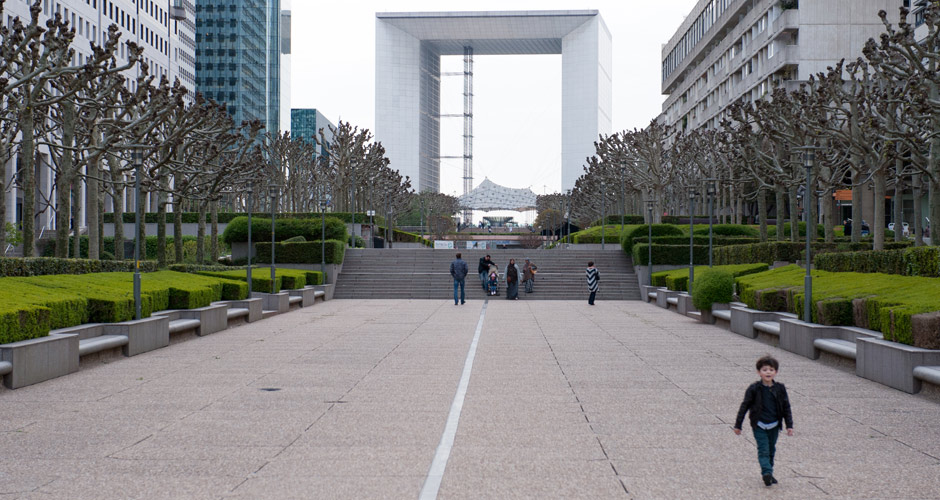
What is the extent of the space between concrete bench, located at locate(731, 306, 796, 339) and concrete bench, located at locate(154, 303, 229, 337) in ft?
40.6

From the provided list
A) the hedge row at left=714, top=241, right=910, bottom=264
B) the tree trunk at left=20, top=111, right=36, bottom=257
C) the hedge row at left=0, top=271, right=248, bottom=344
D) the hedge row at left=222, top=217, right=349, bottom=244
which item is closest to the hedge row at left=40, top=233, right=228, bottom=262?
the hedge row at left=222, top=217, right=349, bottom=244

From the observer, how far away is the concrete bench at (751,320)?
20906 millimetres

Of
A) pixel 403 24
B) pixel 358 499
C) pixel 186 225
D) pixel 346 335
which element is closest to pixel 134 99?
pixel 346 335

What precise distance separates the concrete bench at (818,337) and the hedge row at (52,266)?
1674cm

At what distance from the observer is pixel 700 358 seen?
1703 cm

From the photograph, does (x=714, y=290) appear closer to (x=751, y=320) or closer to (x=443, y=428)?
(x=751, y=320)

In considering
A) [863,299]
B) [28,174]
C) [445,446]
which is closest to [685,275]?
[863,299]

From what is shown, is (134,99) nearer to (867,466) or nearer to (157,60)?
(867,466)

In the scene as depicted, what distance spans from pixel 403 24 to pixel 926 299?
189 meters

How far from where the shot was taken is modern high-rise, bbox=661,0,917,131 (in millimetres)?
70562

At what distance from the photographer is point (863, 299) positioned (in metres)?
16.8

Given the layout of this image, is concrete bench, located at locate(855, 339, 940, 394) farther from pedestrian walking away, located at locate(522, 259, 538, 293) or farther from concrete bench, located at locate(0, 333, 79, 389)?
pedestrian walking away, located at locate(522, 259, 538, 293)

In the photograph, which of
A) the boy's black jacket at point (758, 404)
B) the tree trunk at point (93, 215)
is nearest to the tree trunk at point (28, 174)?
the tree trunk at point (93, 215)

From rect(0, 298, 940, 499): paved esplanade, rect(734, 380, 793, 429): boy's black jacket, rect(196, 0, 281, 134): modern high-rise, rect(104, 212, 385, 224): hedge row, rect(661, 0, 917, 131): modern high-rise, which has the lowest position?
rect(0, 298, 940, 499): paved esplanade
